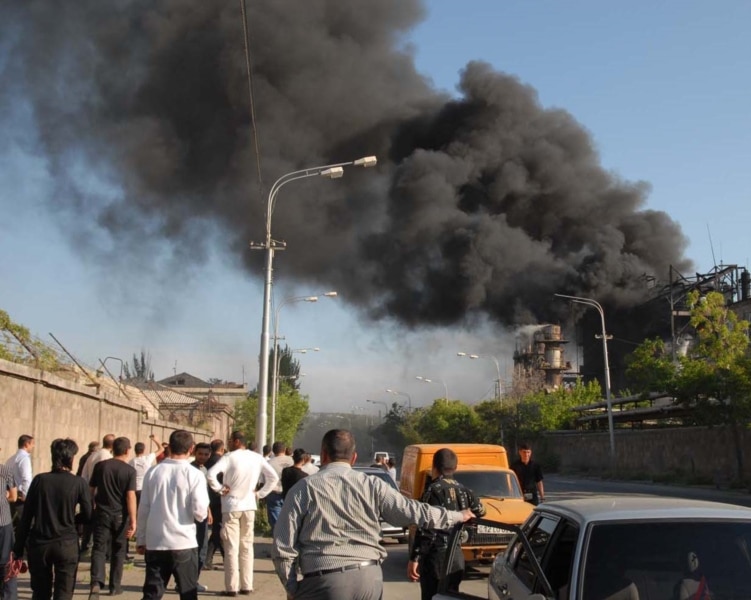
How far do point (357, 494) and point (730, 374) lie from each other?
2622 cm

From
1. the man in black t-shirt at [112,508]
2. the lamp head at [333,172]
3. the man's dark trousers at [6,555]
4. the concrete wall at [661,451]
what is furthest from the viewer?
the concrete wall at [661,451]

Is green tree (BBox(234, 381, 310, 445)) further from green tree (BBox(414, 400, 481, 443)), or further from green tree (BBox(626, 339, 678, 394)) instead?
green tree (BBox(626, 339, 678, 394))

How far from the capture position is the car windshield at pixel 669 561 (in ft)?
12.2

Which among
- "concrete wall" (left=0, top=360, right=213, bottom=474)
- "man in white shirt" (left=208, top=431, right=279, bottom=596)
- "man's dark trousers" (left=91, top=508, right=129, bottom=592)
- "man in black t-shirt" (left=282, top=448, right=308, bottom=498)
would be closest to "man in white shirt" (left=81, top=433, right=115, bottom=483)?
"concrete wall" (left=0, top=360, right=213, bottom=474)

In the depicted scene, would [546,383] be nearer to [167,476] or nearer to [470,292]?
[470,292]

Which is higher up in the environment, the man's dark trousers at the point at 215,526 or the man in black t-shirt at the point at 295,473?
the man in black t-shirt at the point at 295,473

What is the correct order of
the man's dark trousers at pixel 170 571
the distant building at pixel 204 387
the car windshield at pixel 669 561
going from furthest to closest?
the distant building at pixel 204 387, the man's dark trousers at pixel 170 571, the car windshield at pixel 669 561

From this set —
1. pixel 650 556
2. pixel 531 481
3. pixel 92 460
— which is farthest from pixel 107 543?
pixel 650 556

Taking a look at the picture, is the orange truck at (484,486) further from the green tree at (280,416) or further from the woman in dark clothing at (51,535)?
the green tree at (280,416)

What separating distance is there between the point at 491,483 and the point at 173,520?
602 cm

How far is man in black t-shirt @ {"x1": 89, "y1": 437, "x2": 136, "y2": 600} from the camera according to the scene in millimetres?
7672

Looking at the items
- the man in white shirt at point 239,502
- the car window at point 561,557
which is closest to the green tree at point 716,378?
the man in white shirt at point 239,502

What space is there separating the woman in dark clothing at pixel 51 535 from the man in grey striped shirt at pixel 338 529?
280cm

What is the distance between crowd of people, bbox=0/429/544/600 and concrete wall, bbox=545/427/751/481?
2477 centimetres
